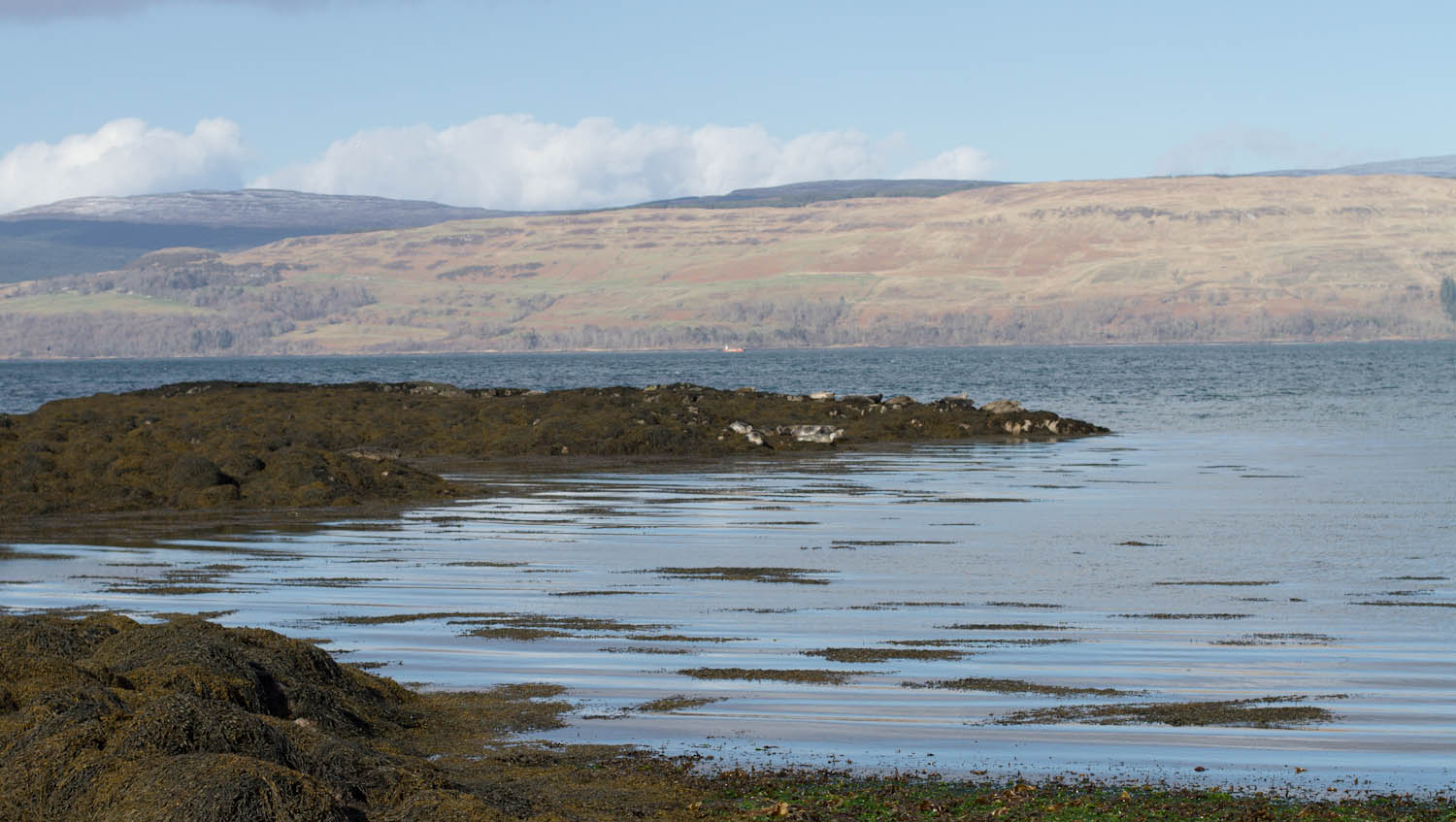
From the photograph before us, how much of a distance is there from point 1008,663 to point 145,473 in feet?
62.0

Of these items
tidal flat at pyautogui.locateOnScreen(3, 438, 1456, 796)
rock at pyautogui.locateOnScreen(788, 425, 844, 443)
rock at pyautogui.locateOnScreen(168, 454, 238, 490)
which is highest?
rock at pyautogui.locateOnScreen(168, 454, 238, 490)

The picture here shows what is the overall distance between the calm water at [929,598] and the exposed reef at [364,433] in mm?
3388

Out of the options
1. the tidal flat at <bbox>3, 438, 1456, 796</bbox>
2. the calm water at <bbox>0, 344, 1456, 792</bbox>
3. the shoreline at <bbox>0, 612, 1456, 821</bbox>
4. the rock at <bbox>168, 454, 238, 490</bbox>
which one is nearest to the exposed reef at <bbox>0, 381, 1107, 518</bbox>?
the rock at <bbox>168, 454, 238, 490</bbox>

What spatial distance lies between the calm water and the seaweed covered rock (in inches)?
44.6

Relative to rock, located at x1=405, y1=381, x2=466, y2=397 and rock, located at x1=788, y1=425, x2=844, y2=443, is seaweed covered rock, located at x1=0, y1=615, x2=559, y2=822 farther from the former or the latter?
rock, located at x1=405, y1=381, x2=466, y2=397

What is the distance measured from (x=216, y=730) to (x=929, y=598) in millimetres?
9383

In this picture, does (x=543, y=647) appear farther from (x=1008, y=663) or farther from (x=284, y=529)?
(x=284, y=529)

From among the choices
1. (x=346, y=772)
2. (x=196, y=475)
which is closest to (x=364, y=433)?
(x=196, y=475)

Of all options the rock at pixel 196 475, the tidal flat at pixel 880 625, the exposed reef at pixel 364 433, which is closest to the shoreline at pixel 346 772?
the tidal flat at pixel 880 625

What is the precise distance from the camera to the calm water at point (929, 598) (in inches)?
403

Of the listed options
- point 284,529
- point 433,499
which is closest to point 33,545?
point 284,529

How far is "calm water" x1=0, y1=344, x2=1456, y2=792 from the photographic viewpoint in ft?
33.6

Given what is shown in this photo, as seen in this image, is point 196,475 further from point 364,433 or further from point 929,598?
point 364,433

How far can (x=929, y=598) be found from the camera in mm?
16641
